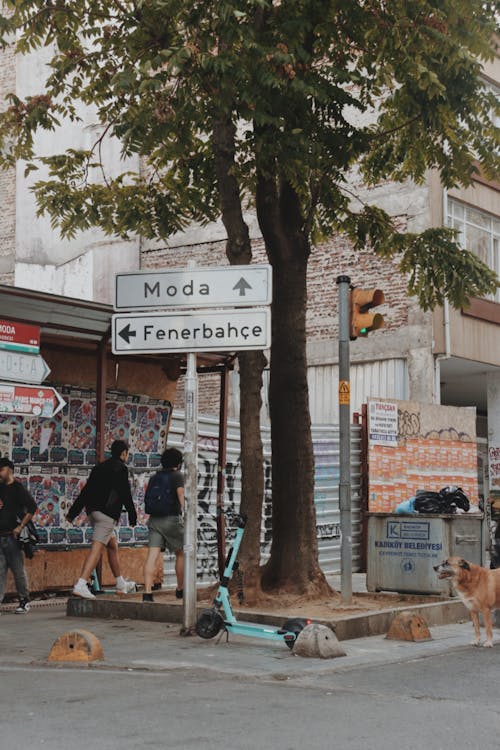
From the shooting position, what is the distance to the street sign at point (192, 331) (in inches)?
395

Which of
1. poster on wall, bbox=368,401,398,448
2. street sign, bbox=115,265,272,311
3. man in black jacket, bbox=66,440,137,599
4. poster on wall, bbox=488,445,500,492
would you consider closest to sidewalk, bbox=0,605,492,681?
man in black jacket, bbox=66,440,137,599

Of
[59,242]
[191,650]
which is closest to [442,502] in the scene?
[191,650]

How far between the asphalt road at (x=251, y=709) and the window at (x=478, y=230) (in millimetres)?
15782

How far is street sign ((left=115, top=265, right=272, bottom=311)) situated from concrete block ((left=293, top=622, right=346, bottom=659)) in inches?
114

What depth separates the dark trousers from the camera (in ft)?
39.8

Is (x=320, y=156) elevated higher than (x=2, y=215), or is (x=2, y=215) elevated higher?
(x=2, y=215)

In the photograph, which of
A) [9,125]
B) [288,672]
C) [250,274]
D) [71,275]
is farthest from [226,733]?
[71,275]

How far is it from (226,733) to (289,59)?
257 inches

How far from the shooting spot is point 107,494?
12.6 meters

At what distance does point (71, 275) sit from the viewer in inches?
1121

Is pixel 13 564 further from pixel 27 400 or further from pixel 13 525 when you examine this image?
pixel 27 400

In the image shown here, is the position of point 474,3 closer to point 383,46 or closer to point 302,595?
point 383,46

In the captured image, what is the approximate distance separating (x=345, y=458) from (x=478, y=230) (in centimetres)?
1403

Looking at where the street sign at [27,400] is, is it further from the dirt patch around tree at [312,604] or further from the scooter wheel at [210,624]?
the scooter wheel at [210,624]
